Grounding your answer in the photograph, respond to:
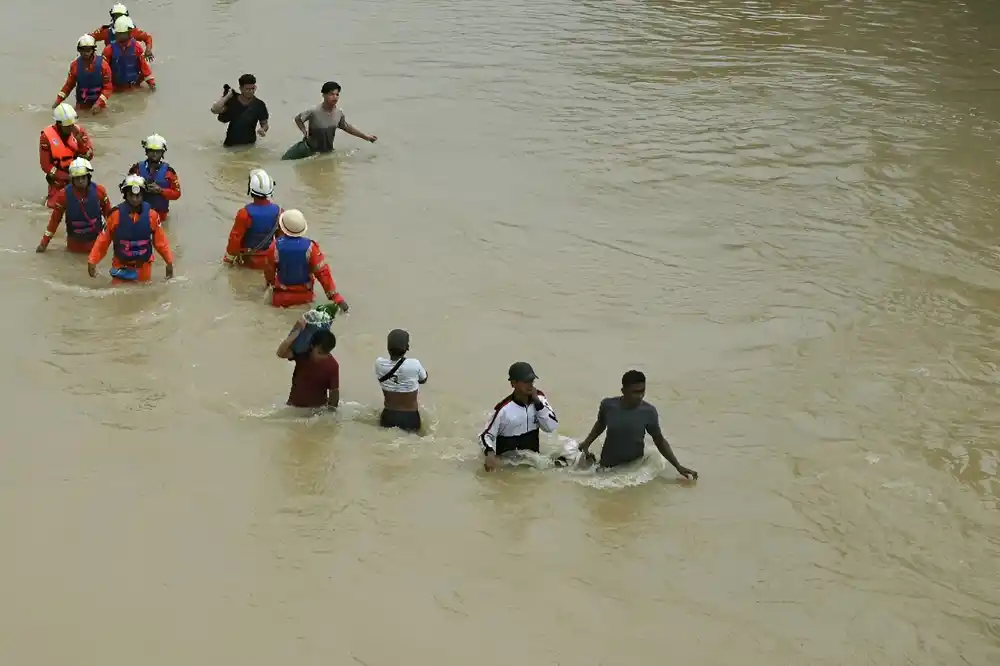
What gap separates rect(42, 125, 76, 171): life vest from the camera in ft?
42.2

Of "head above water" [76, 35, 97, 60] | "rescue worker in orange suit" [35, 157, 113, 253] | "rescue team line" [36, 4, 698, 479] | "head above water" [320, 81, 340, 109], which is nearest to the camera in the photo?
"rescue team line" [36, 4, 698, 479]

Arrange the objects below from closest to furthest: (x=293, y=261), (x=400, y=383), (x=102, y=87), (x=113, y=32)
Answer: (x=400, y=383), (x=293, y=261), (x=102, y=87), (x=113, y=32)

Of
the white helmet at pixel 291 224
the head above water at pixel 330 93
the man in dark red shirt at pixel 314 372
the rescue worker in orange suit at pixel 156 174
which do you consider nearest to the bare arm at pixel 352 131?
the head above water at pixel 330 93

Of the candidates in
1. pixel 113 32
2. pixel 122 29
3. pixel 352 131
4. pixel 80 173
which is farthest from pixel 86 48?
pixel 80 173

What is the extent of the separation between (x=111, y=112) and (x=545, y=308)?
8.11m

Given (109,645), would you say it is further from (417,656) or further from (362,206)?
(362,206)

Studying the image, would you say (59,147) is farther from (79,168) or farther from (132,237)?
(132,237)

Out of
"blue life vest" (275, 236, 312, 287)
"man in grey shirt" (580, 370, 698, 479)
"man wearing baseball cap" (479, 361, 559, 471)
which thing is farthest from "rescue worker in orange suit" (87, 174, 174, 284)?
"man in grey shirt" (580, 370, 698, 479)

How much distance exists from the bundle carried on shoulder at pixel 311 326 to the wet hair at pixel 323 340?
0.03 m

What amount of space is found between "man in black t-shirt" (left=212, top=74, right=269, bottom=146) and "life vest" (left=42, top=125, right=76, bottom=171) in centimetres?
222

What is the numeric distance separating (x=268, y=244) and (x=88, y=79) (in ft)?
19.9

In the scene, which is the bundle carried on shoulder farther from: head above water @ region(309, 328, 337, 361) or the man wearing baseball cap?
the man wearing baseball cap

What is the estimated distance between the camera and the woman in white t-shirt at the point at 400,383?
8.94 metres

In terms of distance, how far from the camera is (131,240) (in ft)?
37.5
